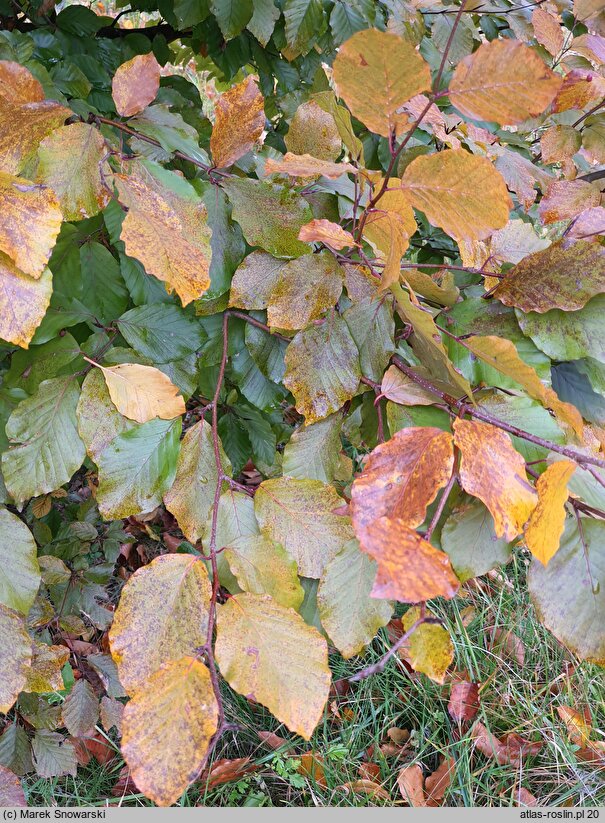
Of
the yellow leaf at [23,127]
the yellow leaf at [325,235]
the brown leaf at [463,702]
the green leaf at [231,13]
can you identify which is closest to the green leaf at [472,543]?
the yellow leaf at [325,235]

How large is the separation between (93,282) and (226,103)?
0.86 ft

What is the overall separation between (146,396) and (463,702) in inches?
52.4

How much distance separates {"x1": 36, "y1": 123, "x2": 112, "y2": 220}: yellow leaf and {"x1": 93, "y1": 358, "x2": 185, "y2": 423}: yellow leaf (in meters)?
0.15

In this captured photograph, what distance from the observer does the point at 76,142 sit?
0.52m

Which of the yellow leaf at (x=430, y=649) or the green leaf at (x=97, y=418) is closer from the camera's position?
the yellow leaf at (x=430, y=649)

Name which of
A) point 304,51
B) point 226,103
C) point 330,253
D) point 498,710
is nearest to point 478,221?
point 330,253

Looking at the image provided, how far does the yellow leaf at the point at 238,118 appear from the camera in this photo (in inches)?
23.0

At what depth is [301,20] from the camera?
3.33 ft

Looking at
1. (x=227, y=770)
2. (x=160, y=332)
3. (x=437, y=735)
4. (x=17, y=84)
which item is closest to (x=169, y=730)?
(x=160, y=332)

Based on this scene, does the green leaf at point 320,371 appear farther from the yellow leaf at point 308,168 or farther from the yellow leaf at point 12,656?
the yellow leaf at point 12,656

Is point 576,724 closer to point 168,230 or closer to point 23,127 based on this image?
point 168,230

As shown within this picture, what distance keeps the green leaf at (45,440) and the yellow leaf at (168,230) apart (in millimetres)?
194

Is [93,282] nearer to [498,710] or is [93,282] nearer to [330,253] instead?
[330,253]

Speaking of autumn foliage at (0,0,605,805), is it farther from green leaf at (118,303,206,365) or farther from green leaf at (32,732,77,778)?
green leaf at (32,732,77,778)
